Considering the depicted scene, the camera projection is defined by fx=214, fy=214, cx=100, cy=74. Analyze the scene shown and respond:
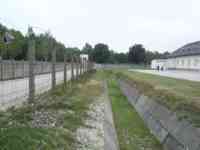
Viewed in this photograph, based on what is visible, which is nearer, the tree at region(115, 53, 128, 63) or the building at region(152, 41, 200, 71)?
the building at region(152, 41, 200, 71)

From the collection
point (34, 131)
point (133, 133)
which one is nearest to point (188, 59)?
point (133, 133)

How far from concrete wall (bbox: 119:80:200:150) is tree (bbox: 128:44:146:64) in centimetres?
7980

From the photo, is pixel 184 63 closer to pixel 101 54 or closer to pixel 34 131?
pixel 101 54

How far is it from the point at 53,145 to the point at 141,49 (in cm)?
8504

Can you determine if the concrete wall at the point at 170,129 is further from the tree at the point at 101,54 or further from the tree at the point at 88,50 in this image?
the tree at the point at 101,54

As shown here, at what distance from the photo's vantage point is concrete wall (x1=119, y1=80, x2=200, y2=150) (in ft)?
13.5

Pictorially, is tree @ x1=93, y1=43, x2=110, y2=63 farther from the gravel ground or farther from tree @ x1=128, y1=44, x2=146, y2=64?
the gravel ground

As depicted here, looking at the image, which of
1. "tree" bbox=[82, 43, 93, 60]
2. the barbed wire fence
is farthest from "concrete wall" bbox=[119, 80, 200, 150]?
"tree" bbox=[82, 43, 93, 60]

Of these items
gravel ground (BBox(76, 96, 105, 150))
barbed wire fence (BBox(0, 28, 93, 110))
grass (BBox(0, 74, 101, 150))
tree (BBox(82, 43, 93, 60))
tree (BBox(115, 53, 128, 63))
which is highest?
tree (BBox(82, 43, 93, 60))

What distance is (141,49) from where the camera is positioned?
8594 cm

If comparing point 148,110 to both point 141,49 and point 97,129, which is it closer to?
point 97,129

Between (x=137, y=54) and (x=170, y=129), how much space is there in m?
82.8

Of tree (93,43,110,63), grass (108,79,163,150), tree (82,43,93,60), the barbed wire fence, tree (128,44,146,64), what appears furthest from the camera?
tree (128,44,146,64)

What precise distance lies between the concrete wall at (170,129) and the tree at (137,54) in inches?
3142
